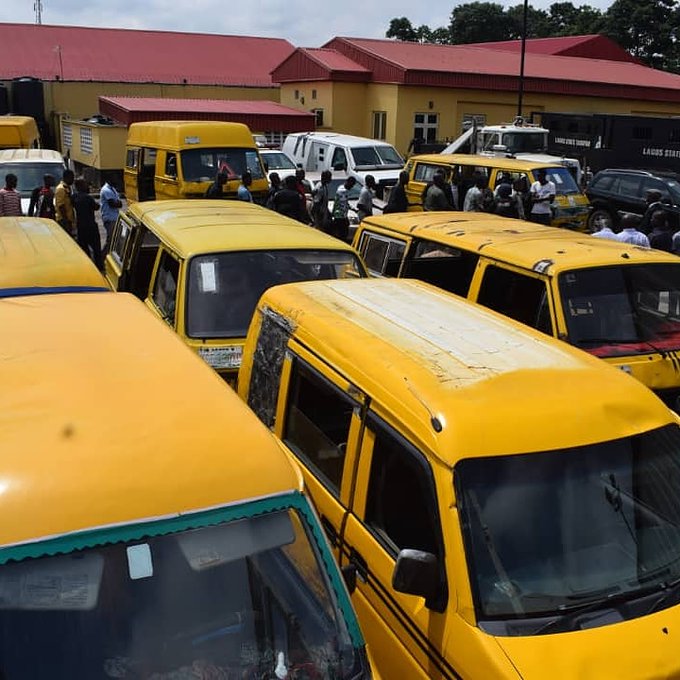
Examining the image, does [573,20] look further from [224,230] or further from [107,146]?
[224,230]

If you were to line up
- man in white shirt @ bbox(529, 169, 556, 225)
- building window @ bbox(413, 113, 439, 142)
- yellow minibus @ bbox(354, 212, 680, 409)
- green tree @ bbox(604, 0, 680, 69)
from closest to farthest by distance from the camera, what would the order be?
yellow minibus @ bbox(354, 212, 680, 409)
man in white shirt @ bbox(529, 169, 556, 225)
building window @ bbox(413, 113, 439, 142)
green tree @ bbox(604, 0, 680, 69)

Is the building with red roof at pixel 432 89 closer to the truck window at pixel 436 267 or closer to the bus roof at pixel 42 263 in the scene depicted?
the truck window at pixel 436 267

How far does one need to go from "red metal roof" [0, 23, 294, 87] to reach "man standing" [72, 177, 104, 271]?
97.3 ft

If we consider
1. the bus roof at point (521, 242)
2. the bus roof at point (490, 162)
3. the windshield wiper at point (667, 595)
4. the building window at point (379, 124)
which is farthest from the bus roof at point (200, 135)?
the building window at point (379, 124)

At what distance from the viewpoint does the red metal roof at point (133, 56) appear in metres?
39.9

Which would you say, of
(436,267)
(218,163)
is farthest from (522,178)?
(436,267)

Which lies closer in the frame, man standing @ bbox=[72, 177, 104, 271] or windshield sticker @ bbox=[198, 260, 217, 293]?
windshield sticker @ bbox=[198, 260, 217, 293]

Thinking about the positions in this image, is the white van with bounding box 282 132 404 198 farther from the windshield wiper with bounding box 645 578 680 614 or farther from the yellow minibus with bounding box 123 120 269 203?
the windshield wiper with bounding box 645 578 680 614

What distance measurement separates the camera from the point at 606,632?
276cm

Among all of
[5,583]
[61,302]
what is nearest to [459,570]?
[5,583]

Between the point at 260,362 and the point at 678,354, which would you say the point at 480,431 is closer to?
the point at 260,362

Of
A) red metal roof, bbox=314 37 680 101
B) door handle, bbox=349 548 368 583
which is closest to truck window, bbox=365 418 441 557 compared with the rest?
door handle, bbox=349 548 368 583

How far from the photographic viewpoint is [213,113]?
1093 inches

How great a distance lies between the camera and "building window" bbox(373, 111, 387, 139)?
32.8 metres
